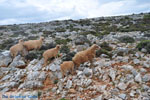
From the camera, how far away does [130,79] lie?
6.04m

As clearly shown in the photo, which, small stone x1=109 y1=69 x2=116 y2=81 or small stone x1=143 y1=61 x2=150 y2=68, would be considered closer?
small stone x1=109 y1=69 x2=116 y2=81

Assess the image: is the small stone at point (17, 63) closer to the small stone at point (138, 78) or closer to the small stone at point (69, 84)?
the small stone at point (69, 84)

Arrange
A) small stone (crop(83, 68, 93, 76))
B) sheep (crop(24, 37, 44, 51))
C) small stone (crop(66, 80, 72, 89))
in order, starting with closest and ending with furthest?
small stone (crop(66, 80, 72, 89)) → small stone (crop(83, 68, 93, 76)) → sheep (crop(24, 37, 44, 51))

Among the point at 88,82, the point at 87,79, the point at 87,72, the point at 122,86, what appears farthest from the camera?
the point at 87,72

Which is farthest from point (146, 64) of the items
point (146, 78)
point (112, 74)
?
point (112, 74)

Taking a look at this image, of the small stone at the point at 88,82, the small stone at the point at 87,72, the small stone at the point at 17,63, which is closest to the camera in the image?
the small stone at the point at 88,82

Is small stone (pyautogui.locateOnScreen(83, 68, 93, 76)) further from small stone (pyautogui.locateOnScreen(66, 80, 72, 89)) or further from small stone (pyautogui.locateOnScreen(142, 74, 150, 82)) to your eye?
small stone (pyautogui.locateOnScreen(142, 74, 150, 82))

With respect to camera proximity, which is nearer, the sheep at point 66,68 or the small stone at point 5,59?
the sheep at point 66,68

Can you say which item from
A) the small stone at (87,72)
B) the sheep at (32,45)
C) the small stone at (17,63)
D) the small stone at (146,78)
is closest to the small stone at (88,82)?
the small stone at (87,72)

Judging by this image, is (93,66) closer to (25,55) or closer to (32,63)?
(32,63)

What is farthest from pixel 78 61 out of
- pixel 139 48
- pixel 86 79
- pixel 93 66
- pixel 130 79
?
pixel 139 48

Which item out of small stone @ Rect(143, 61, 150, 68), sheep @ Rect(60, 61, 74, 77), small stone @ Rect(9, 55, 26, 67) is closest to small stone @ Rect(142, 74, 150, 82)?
small stone @ Rect(143, 61, 150, 68)

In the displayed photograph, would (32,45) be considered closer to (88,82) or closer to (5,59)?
(5,59)

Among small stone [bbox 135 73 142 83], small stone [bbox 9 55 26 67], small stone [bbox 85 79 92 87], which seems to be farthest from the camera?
small stone [bbox 9 55 26 67]
